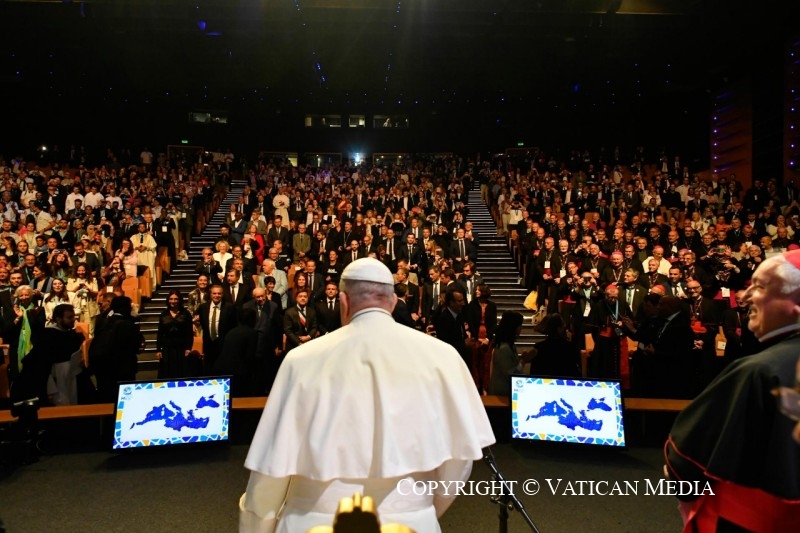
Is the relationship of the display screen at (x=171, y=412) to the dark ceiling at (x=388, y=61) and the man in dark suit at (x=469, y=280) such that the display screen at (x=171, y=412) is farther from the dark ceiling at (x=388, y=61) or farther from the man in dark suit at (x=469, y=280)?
the dark ceiling at (x=388, y=61)

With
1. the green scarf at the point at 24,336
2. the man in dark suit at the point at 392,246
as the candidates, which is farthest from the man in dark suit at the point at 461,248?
the green scarf at the point at 24,336

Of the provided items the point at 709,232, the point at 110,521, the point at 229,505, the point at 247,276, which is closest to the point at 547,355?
the point at 229,505

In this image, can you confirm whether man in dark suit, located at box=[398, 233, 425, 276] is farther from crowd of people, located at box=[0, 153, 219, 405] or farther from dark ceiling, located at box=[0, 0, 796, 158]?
dark ceiling, located at box=[0, 0, 796, 158]

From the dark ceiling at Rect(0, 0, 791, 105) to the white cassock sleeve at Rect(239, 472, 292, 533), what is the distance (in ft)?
48.5

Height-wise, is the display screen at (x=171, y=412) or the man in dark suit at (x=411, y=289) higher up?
the man in dark suit at (x=411, y=289)

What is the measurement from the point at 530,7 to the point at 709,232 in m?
7.12

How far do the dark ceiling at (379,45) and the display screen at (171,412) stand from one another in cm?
1235

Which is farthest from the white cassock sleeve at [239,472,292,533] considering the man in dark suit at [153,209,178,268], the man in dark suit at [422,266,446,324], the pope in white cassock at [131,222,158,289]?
the man in dark suit at [153,209,178,268]

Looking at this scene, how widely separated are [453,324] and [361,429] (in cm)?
569

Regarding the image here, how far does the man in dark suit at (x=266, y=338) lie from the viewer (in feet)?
24.5

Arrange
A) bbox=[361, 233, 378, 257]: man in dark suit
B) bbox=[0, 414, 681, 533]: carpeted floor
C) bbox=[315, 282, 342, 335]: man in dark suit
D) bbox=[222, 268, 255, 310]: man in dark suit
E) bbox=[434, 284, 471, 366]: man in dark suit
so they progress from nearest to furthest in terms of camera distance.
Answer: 1. bbox=[0, 414, 681, 533]: carpeted floor
2. bbox=[434, 284, 471, 366]: man in dark suit
3. bbox=[315, 282, 342, 335]: man in dark suit
4. bbox=[222, 268, 255, 310]: man in dark suit
5. bbox=[361, 233, 378, 257]: man in dark suit

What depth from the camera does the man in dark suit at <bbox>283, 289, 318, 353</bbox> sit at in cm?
784

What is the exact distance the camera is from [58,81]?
2117 centimetres

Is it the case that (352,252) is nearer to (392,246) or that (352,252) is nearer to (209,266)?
(392,246)
